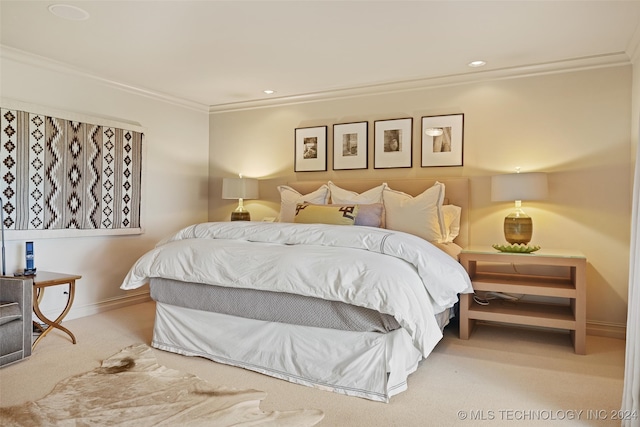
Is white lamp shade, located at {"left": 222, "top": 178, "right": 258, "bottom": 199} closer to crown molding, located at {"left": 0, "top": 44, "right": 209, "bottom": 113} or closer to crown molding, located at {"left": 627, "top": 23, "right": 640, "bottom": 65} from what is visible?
crown molding, located at {"left": 0, "top": 44, "right": 209, "bottom": 113}

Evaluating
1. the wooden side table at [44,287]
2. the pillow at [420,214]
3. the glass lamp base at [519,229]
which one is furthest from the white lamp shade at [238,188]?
the glass lamp base at [519,229]

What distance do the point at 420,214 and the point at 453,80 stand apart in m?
1.46

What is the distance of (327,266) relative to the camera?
Result: 247cm

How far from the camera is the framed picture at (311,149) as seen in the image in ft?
16.1

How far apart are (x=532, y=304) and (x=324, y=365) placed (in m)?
2.16

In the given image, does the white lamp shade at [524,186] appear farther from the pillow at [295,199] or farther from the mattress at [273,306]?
the pillow at [295,199]

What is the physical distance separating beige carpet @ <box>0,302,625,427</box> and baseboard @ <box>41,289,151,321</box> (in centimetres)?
52

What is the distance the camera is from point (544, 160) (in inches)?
151

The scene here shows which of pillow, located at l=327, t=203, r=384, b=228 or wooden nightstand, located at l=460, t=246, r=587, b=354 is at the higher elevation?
pillow, located at l=327, t=203, r=384, b=228

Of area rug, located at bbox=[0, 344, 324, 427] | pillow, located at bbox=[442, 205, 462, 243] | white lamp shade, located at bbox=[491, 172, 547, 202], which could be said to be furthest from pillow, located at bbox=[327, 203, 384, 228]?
area rug, located at bbox=[0, 344, 324, 427]

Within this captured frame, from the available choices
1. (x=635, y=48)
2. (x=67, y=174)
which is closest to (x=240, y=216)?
(x=67, y=174)

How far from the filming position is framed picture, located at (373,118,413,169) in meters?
4.45

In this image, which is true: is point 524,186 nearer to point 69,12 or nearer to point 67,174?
point 69,12

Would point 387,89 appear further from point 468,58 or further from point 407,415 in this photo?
point 407,415
